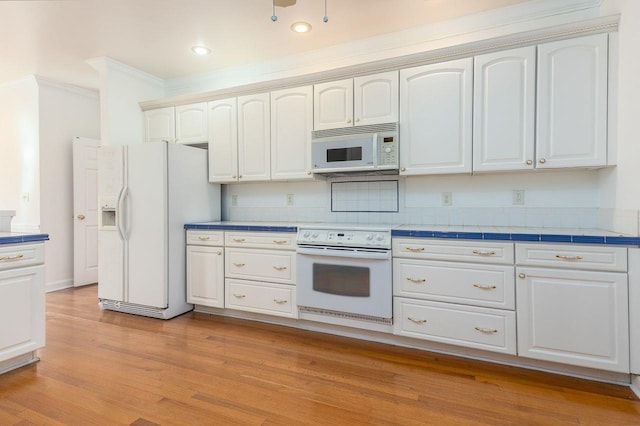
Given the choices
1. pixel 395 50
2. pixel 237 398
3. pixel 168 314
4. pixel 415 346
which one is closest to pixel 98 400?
pixel 237 398

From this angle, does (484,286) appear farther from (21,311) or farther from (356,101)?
(21,311)

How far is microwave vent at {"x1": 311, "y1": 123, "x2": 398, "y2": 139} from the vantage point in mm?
2832

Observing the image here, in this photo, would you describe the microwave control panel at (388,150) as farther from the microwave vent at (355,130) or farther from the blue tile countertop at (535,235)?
the blue tile countertop at (535,235)

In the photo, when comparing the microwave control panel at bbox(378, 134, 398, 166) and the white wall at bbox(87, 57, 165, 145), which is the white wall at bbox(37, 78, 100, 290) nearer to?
the white wall at bbox(87, 57, 165, 145)

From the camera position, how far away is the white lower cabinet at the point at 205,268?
3.30 metres

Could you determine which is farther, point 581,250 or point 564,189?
point 564,189

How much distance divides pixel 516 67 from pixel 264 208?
263cm

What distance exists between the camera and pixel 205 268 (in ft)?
11.1

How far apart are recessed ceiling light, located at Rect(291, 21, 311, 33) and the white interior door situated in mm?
3384

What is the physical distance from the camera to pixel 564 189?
2.65 meters

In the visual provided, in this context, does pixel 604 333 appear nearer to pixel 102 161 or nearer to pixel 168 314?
pixel 168 314

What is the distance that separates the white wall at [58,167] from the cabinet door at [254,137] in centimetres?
269

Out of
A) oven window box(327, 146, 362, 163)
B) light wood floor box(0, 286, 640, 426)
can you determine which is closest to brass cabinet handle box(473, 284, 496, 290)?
light wood floor box(0, 286, 640, 426)

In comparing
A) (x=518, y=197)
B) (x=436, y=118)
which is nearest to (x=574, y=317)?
(x=518, y=197)
